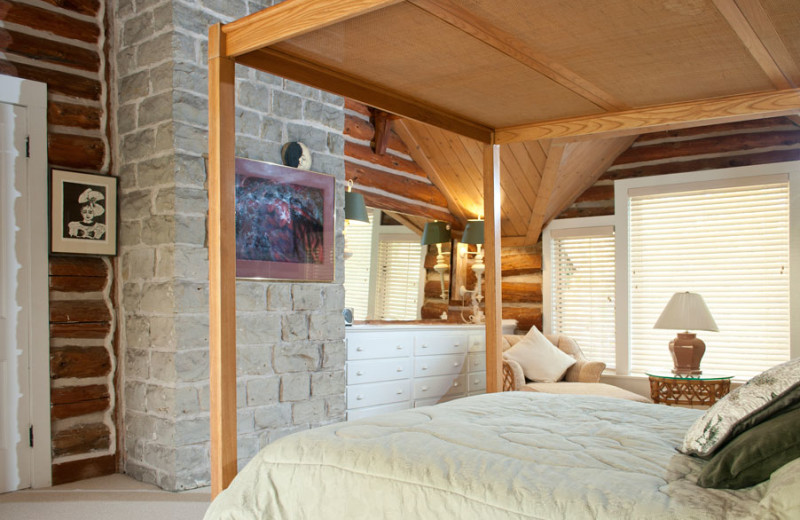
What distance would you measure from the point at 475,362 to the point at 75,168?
3728mm

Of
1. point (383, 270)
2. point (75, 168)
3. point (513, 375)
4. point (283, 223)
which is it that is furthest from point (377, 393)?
point (75, 168)

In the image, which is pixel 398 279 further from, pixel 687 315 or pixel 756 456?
pixel 756 456

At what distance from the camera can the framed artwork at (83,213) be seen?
3.76 meters

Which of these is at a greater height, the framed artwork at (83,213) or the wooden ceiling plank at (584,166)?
the wooden ceiling plank at (584,166)

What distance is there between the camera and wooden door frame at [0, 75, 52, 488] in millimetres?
3668

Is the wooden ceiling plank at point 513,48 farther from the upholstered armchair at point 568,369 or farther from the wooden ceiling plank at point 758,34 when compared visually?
the upholstered armchair at point 568,369

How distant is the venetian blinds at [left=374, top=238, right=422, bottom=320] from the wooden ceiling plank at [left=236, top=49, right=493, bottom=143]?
239 centimetres


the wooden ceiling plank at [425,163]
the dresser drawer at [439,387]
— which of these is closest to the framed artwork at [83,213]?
the dresser drawer at [439,387]

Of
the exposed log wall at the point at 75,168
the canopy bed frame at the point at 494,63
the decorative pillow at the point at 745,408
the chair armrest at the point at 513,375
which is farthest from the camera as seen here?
the chair armrest at the point at 513,375

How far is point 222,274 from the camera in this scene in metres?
2.45

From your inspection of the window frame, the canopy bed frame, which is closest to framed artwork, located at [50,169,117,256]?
the canopy bed frame

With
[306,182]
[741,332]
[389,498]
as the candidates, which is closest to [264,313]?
[306,182]

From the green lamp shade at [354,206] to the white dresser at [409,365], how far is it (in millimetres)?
872

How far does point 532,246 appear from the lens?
664 centimetres
